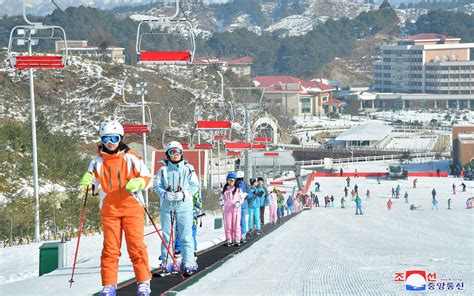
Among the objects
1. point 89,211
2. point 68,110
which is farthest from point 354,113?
point 89,211

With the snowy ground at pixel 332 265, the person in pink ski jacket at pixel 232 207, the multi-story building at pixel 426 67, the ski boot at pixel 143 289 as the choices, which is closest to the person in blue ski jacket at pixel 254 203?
the snowy ground at pixel 332 265

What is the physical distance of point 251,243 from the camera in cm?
1500

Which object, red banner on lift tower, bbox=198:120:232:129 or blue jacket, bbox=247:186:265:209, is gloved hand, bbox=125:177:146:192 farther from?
red banner on lift tower, bbox=198:120:232:129

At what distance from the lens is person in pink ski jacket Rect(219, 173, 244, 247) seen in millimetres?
13977

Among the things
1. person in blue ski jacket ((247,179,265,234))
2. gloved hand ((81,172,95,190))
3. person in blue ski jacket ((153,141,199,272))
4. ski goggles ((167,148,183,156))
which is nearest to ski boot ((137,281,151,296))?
gloved hand ((81,172,95,190))

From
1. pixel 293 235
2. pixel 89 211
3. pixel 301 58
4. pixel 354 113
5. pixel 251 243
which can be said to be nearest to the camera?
pixel 251 243

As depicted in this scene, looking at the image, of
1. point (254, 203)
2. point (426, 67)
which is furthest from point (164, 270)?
point (426, 67)

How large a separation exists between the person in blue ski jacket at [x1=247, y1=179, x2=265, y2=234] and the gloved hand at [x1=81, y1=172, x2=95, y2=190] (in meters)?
8.38

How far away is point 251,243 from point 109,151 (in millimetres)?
6771

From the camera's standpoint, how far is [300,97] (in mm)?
140500

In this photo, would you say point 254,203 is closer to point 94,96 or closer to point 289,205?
point 289,205

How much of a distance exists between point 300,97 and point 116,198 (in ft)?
435

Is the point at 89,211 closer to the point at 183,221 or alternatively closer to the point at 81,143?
the point at 183,221

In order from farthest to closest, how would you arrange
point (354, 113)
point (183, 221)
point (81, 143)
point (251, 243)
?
point (354, 113) < point (81, 143) < point (251, 243) < point (183, 221)
